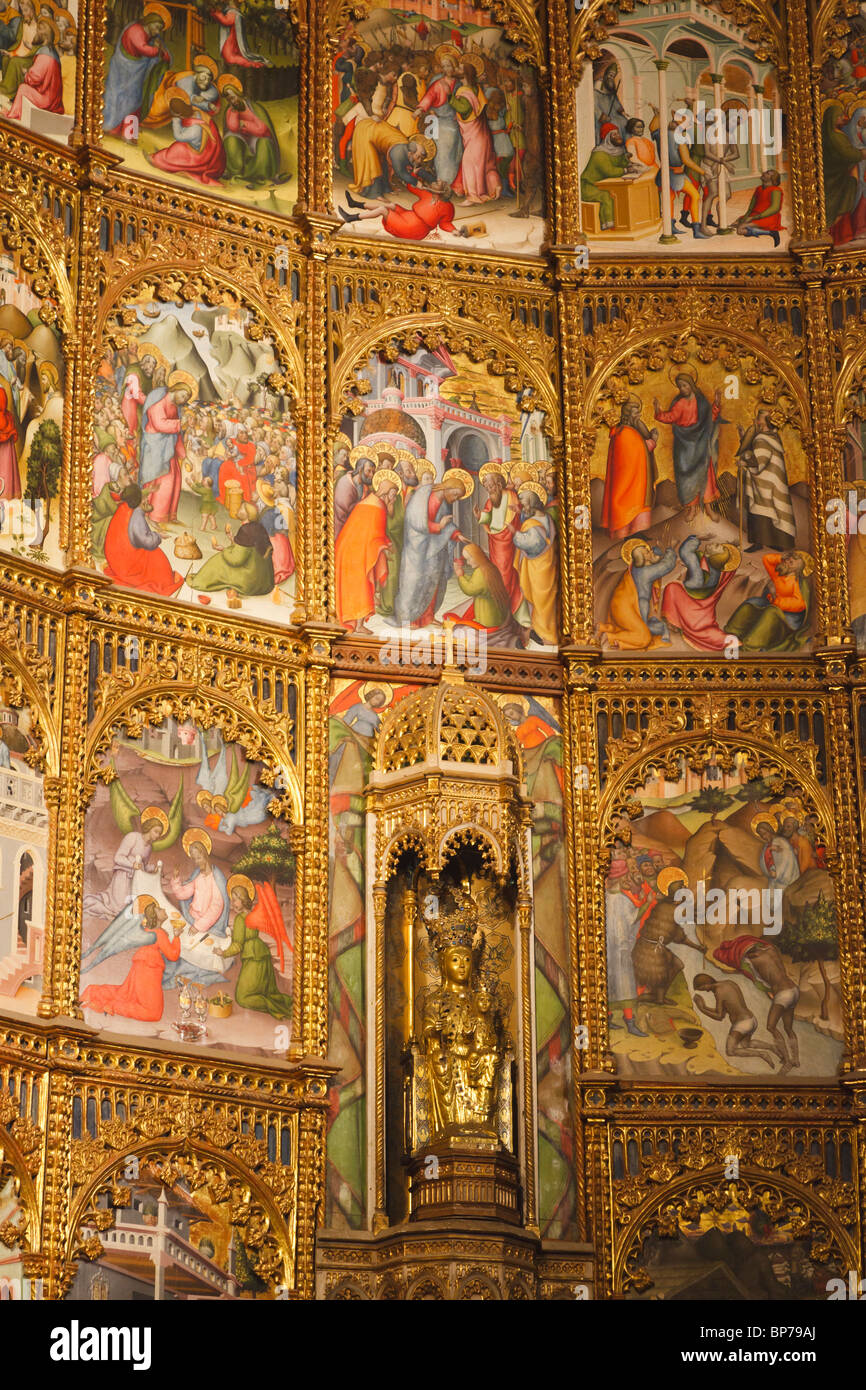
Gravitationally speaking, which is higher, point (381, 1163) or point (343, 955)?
point (343, 955)

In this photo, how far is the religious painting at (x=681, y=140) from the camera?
23.8m

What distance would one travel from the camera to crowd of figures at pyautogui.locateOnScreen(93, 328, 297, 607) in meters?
21.5

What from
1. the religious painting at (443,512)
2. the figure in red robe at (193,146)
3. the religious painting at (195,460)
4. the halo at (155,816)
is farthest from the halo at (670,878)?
the figure in red robe at (193,146)

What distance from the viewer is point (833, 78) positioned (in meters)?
24.1

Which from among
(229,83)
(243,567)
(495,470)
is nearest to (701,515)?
(495,470)

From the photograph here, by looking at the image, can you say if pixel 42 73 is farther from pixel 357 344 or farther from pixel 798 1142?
pixel 798 1142

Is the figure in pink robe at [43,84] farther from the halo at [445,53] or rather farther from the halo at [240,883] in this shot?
the halo at [240,883]

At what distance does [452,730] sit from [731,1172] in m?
4.43

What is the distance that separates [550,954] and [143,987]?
11.9ft

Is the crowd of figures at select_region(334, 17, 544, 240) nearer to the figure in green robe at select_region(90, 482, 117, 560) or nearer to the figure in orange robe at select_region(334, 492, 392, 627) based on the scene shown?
the figure in orange robe at select_region(334, 492, 392, 627)

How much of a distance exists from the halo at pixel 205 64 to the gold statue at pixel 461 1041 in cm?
839

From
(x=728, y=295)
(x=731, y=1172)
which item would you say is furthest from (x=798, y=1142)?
(x=728, y=295)

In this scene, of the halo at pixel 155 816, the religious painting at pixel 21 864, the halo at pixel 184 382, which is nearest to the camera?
the religious painting at pixel 21 864

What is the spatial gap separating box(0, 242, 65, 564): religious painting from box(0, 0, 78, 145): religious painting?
1385 mm
